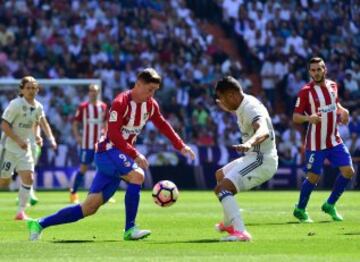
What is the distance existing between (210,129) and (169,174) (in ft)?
9.60

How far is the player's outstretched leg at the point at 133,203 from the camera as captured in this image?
13.4 m

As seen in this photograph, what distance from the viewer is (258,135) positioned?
484 inches

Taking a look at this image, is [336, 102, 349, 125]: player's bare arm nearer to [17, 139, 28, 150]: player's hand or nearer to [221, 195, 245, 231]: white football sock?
[221, 195, 245, 231]: white football sock

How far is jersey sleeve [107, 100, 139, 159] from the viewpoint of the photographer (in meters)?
13.2

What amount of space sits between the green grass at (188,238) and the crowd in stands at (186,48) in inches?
496

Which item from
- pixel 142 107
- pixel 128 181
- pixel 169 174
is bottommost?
pixel 169 174

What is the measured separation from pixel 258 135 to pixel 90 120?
1300cm

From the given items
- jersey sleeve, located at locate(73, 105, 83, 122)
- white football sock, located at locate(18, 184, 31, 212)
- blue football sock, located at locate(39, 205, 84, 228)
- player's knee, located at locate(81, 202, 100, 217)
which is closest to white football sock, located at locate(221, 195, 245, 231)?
player's knee, located at locate(81, 202, 100, 217)

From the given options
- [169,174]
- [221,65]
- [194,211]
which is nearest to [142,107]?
[194,211]

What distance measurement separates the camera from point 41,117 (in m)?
18.9

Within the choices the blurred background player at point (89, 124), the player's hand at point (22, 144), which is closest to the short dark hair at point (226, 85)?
the player's hand at point (22, 144)

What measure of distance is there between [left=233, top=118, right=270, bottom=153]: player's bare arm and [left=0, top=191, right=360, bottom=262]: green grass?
1113mm

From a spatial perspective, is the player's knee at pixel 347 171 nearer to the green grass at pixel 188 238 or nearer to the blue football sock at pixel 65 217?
the green grass at pixel 188 238

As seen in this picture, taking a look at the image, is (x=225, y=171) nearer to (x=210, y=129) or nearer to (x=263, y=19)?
(x=210, y=129)
